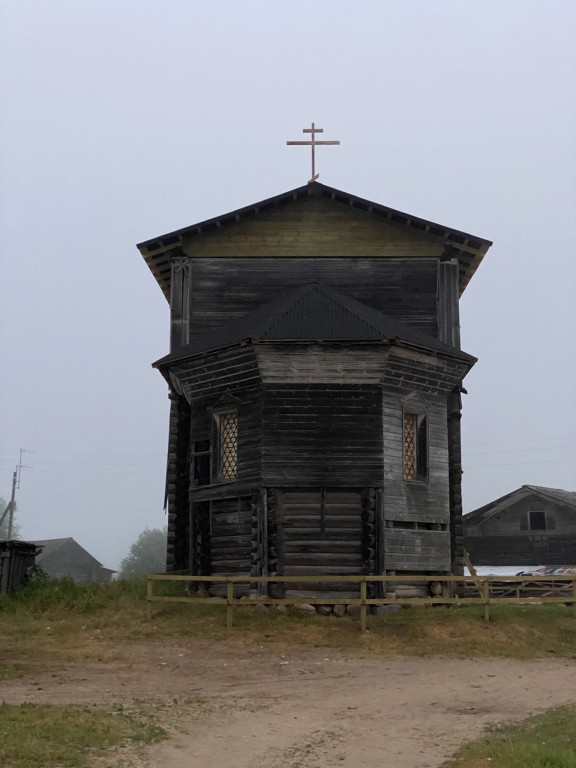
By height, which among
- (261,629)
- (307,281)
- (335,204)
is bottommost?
(261,629)

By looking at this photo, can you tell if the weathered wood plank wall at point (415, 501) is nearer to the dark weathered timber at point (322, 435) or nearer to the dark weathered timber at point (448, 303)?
the dark weathered timber at point (322, 435)

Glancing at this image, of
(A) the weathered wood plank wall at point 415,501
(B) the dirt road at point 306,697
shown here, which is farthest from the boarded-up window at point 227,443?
(B) the dirt road at point 306,697

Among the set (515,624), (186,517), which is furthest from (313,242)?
(515,624)

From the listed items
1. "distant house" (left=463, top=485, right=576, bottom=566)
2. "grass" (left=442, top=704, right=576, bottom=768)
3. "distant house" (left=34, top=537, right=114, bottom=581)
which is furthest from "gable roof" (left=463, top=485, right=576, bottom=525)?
"distant house" (left=34, top=537, right=114, bottom=581)

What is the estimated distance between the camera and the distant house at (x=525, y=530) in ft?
139

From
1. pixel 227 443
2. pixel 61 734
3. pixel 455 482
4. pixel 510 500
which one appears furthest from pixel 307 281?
pixel 510 500

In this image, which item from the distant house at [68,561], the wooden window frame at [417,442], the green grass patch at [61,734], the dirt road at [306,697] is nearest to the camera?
the green grass patch at [61,734]

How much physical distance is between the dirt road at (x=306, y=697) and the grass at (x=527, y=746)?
1.19 ft

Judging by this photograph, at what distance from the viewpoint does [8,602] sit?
23.3 m

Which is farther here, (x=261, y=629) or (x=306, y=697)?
(x=261, y=629)

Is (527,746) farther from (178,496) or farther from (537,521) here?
(537,521)

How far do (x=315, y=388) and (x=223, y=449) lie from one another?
329 centimetres

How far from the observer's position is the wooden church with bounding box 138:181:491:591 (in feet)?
73.0

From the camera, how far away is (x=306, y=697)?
13.8m
